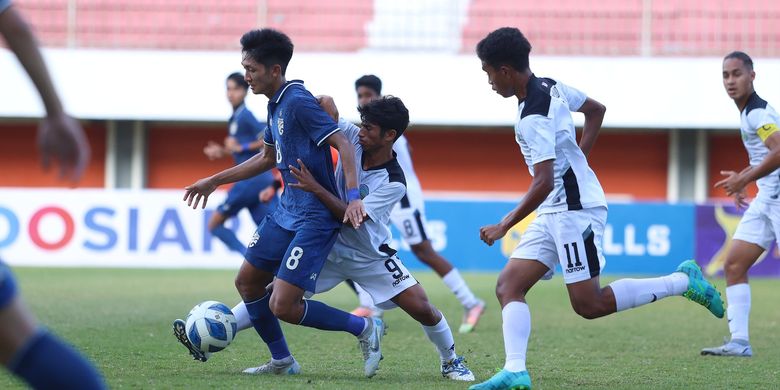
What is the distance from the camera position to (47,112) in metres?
2.94

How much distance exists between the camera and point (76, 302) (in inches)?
403

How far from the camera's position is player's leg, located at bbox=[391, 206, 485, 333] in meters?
8.91

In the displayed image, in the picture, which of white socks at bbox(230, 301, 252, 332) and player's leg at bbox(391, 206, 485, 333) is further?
player's leg at bbox(391, 206, 485, 333)

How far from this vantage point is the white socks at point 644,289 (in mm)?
5648

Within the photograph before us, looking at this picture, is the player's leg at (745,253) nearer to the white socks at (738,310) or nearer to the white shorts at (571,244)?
the white socks at (738,310)

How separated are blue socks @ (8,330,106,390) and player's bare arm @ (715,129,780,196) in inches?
176

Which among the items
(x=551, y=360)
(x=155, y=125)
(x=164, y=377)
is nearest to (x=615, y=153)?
(x=155, y=125)

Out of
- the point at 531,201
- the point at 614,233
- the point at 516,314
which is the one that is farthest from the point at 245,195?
the point at 614,233

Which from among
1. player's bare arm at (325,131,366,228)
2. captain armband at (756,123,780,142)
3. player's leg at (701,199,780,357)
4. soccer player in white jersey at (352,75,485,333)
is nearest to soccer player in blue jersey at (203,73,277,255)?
soccer player in white jersey at (352,75,485,333)

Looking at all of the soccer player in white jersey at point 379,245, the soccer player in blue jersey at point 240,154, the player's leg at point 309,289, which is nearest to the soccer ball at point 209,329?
the soccer player in white jersey at point 379,245

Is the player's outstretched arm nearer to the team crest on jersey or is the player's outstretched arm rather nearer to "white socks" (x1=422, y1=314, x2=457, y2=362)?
the team crest on jersey

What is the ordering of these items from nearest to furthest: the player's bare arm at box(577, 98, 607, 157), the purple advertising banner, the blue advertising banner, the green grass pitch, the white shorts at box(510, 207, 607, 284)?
the white shorts at box(510, 207, 607, 284)
the green grass pitch
the player's bare arm at box(577, 98, 607, 157)
the purple advertising banner
the blue advertising banner

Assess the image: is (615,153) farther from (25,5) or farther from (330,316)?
(330,316)

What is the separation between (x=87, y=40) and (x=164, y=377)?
1830cm
